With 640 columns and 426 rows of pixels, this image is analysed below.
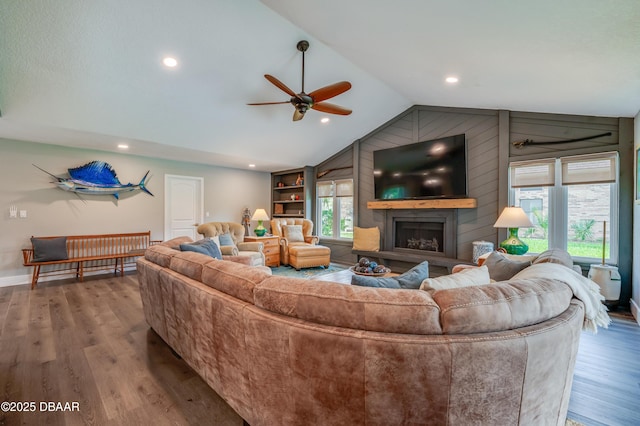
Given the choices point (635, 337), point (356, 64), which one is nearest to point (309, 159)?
point (356, 64)

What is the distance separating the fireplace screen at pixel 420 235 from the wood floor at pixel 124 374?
238cm

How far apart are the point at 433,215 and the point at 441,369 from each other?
14.5ft

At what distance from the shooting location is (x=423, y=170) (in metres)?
4.95

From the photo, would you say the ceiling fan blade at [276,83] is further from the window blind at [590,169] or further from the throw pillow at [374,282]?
the window blind at [590,169]

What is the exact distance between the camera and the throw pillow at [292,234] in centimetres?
610

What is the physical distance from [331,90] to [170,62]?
1924mm

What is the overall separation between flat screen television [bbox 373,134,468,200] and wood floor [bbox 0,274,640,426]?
262 cm

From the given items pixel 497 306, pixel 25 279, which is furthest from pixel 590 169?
pixel 25 279

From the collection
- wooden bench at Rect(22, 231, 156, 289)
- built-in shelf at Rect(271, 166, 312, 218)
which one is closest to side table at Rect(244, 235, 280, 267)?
built-in shelf at Rect(271, 166, 312, 218)

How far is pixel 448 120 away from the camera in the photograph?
4.80 metres

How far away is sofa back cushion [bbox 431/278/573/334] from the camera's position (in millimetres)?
1000

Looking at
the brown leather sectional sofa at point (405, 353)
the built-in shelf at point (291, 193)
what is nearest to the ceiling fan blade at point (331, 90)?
the brown leather sectional sofa at point (405, 353)

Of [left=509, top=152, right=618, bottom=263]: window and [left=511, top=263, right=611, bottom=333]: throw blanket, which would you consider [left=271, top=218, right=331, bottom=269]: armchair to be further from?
[left=511, top=263, right=611, bottom=333]: throw blanket

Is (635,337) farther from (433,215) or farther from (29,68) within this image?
(29,68)
